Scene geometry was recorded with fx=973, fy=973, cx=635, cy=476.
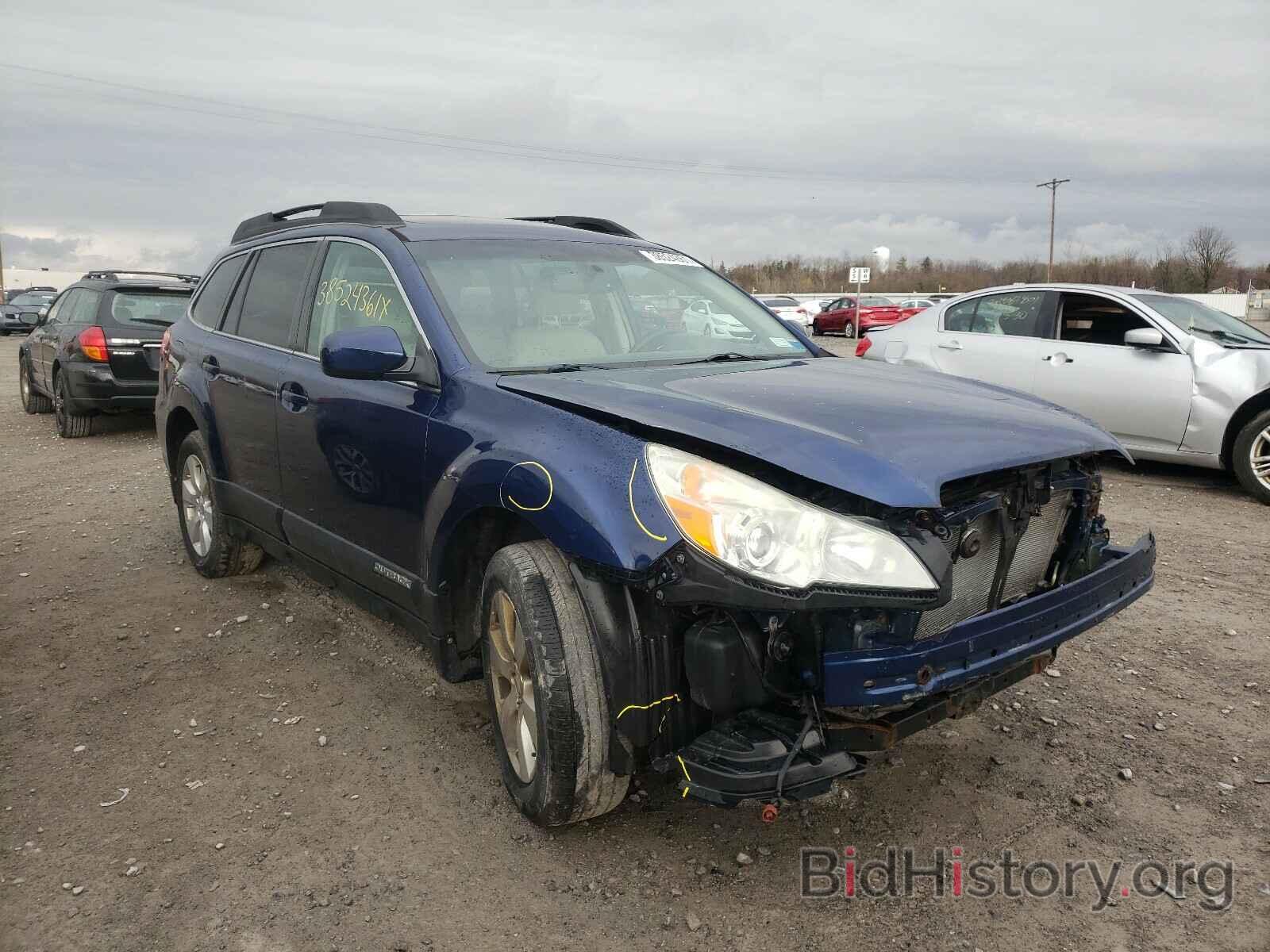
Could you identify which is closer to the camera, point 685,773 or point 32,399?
point 685,773

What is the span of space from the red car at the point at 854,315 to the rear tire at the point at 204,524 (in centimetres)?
2940

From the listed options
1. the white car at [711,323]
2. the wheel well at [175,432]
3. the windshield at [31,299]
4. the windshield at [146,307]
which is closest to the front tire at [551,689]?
the white car at [711,323]

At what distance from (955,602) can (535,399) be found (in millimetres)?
1297

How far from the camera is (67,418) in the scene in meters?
10.5

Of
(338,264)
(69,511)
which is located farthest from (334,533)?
(69,511)

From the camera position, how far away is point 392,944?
2.42 meters

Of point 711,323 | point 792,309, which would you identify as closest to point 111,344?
point 711,323

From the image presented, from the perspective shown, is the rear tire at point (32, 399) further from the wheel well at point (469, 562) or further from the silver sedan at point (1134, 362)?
the wheel well at point (469, 562)

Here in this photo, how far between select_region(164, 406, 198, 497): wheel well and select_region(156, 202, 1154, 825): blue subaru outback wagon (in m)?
Result: 1.58

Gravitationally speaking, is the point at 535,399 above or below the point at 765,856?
above

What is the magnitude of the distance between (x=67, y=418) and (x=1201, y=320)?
1096 cm

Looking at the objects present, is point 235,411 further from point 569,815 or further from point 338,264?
point 569,815

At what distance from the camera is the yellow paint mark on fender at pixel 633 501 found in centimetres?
234

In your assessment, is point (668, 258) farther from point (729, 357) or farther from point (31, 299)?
point (31, 299)
